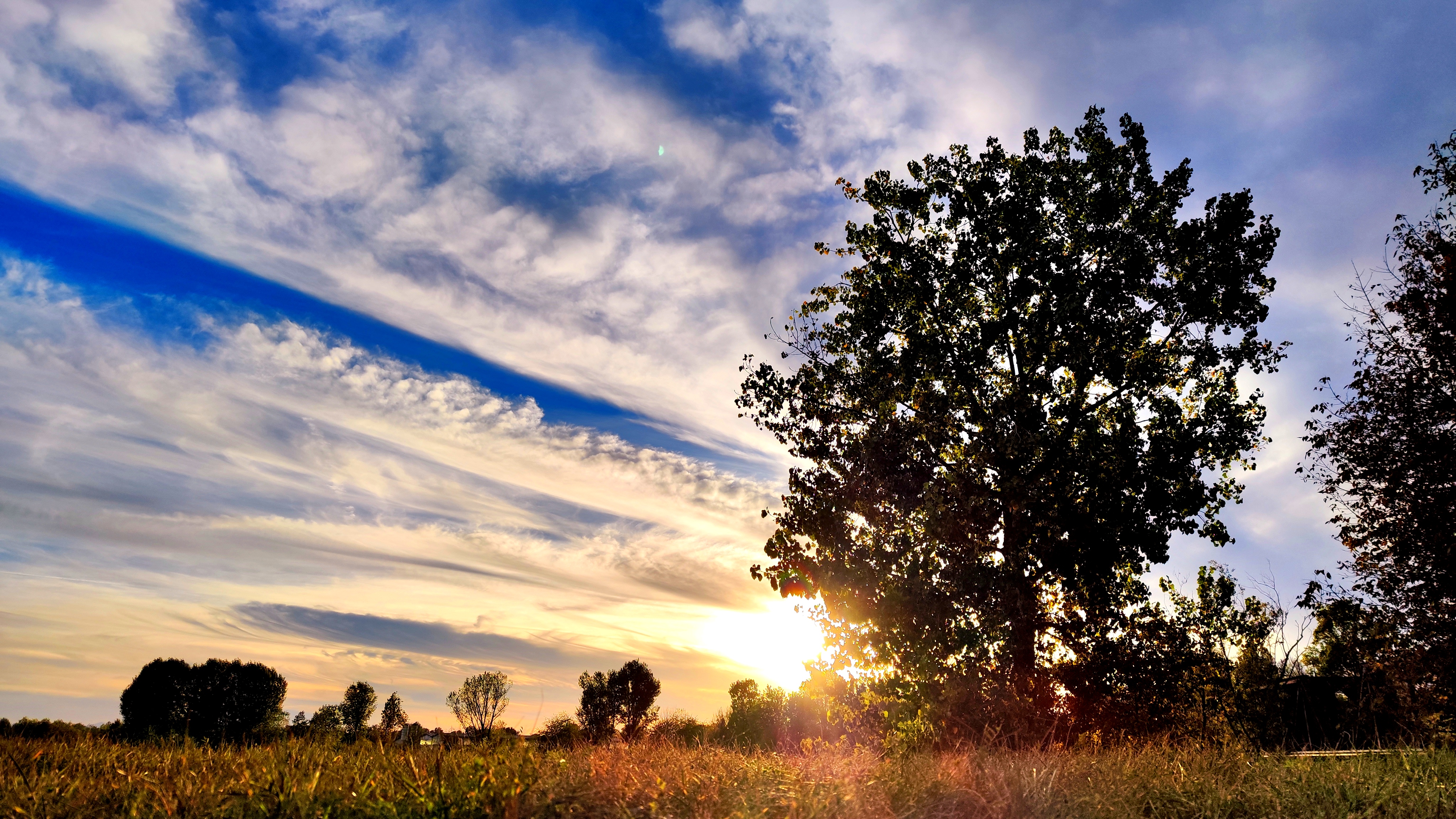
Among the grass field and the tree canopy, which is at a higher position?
the grass field

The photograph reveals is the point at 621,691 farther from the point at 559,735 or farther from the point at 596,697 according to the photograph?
the point at 559,735

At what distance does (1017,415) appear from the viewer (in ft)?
57.5

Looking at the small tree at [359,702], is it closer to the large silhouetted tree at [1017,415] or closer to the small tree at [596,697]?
the small tree at [596,697]

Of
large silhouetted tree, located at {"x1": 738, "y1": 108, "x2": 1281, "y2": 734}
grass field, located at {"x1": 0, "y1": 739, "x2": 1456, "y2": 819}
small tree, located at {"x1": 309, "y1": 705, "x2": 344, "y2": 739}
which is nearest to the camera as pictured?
grass field, located at {"x1": 0, "y1": 739, "x2": 1456, "y2": 819}

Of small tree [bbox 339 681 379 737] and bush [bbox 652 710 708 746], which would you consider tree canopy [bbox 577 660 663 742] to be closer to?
small tree [bbox 339 681 379 737]

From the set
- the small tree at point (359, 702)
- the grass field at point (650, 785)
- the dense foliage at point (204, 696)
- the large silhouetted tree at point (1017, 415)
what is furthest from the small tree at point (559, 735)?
the small tree at point (359, 702)

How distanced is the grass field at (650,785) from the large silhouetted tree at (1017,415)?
6911 mm

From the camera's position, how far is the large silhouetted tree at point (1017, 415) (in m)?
16.9

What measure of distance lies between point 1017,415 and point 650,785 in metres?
13.3

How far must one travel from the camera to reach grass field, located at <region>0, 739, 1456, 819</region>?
6145 mm

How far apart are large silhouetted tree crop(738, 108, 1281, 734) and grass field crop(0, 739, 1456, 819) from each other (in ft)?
22.7

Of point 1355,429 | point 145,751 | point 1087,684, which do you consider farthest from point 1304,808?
point 1355,429

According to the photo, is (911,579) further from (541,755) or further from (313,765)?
(313,765)

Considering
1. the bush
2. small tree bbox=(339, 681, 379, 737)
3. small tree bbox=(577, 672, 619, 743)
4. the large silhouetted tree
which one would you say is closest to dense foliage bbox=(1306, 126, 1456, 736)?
the large silhouetted tree
